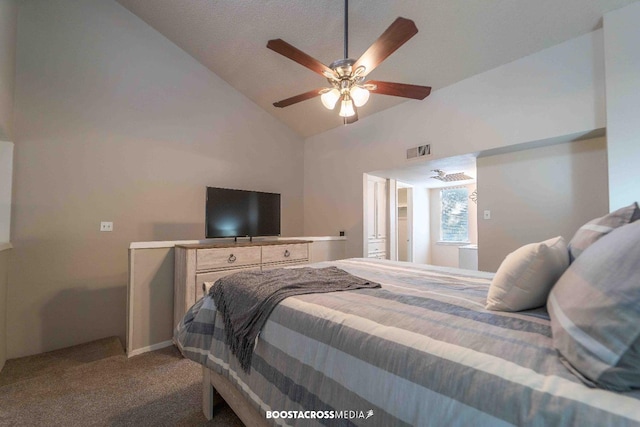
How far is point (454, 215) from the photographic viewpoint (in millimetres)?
5789

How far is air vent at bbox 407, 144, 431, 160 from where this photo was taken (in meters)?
3.27

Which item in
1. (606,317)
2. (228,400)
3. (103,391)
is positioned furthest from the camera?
(103,391)

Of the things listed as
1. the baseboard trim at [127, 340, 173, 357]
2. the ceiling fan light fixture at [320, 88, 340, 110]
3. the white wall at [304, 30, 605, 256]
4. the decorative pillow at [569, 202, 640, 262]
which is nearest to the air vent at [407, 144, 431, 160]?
the white wall at [304, 30, 605, 256]

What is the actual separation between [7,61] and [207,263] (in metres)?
→ 2.29

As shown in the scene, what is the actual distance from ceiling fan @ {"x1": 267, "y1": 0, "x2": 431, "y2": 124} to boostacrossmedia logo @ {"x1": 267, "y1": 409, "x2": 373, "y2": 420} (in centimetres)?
184

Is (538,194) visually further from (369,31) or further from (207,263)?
(207,263)

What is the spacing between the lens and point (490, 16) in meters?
2.27

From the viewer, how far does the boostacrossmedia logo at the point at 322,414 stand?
2.68 feet

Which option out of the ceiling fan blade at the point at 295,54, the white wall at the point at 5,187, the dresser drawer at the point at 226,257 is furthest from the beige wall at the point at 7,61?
the ceiling fan blade at the point at 295,54

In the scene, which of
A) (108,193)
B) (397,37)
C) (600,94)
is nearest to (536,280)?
(397,37)

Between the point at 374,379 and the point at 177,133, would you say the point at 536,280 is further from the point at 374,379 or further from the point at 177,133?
the point at 177,133

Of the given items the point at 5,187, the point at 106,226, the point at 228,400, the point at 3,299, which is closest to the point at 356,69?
the point at 228,400

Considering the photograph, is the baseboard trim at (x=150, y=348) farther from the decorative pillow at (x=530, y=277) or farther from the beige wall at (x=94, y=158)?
the decorative pillow at (x=530, y=277)

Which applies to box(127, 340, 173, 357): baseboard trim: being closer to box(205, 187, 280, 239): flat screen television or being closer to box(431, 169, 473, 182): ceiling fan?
box(205, 187, 280, 239): flat screen television
